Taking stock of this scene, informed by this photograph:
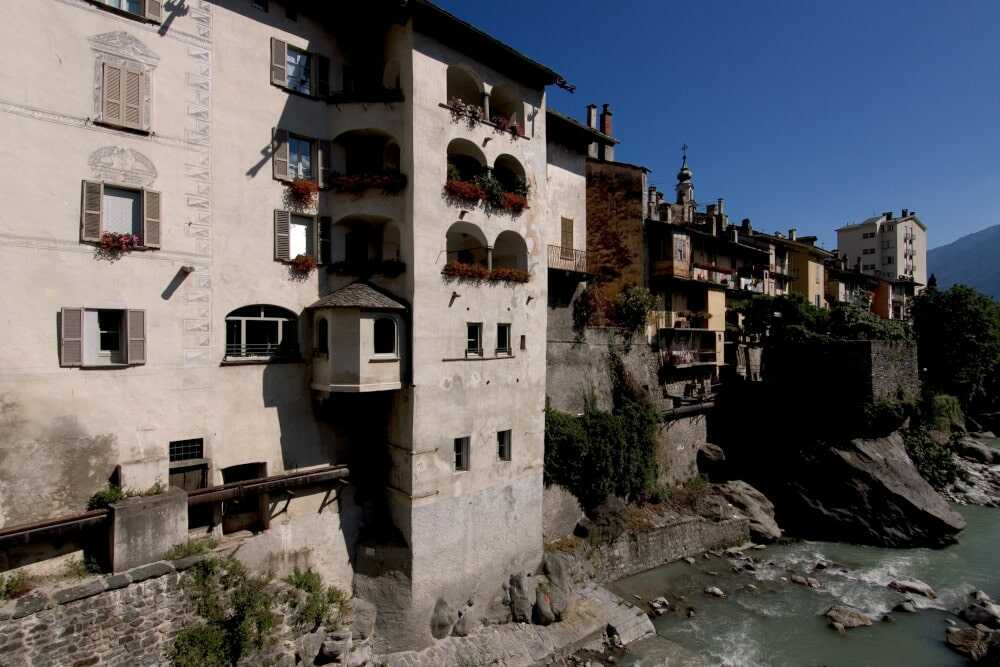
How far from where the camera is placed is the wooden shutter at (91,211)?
1355 centimetres

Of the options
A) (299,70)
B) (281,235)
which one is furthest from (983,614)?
(299,70)

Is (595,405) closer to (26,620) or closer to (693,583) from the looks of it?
(693,583)

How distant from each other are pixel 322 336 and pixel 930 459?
43204 millimetres

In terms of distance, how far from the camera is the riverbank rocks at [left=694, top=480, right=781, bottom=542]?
2922 centimetres

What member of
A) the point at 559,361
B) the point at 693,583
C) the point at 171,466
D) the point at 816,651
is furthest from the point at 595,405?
the point at 171,466

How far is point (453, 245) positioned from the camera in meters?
21.9

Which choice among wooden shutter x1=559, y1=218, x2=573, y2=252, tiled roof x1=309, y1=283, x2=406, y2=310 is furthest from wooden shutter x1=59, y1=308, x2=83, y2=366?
wooden shutter x1=559, y1=218, x2=573, y2=252

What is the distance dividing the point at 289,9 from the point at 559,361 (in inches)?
700

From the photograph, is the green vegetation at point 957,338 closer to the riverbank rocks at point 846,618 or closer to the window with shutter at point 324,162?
the riverbank rocks at point 846,618

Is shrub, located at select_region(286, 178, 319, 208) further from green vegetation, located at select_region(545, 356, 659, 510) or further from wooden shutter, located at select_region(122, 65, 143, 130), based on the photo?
green vegetation, located at select_region(545, 356, 659, 510)

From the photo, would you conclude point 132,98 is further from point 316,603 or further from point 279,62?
point 316,603

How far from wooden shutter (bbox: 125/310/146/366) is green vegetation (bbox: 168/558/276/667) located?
605 centimetres

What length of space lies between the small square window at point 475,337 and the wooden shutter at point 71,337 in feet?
37.8

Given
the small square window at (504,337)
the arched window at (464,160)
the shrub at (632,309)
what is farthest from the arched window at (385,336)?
the shrub at (632,309)
